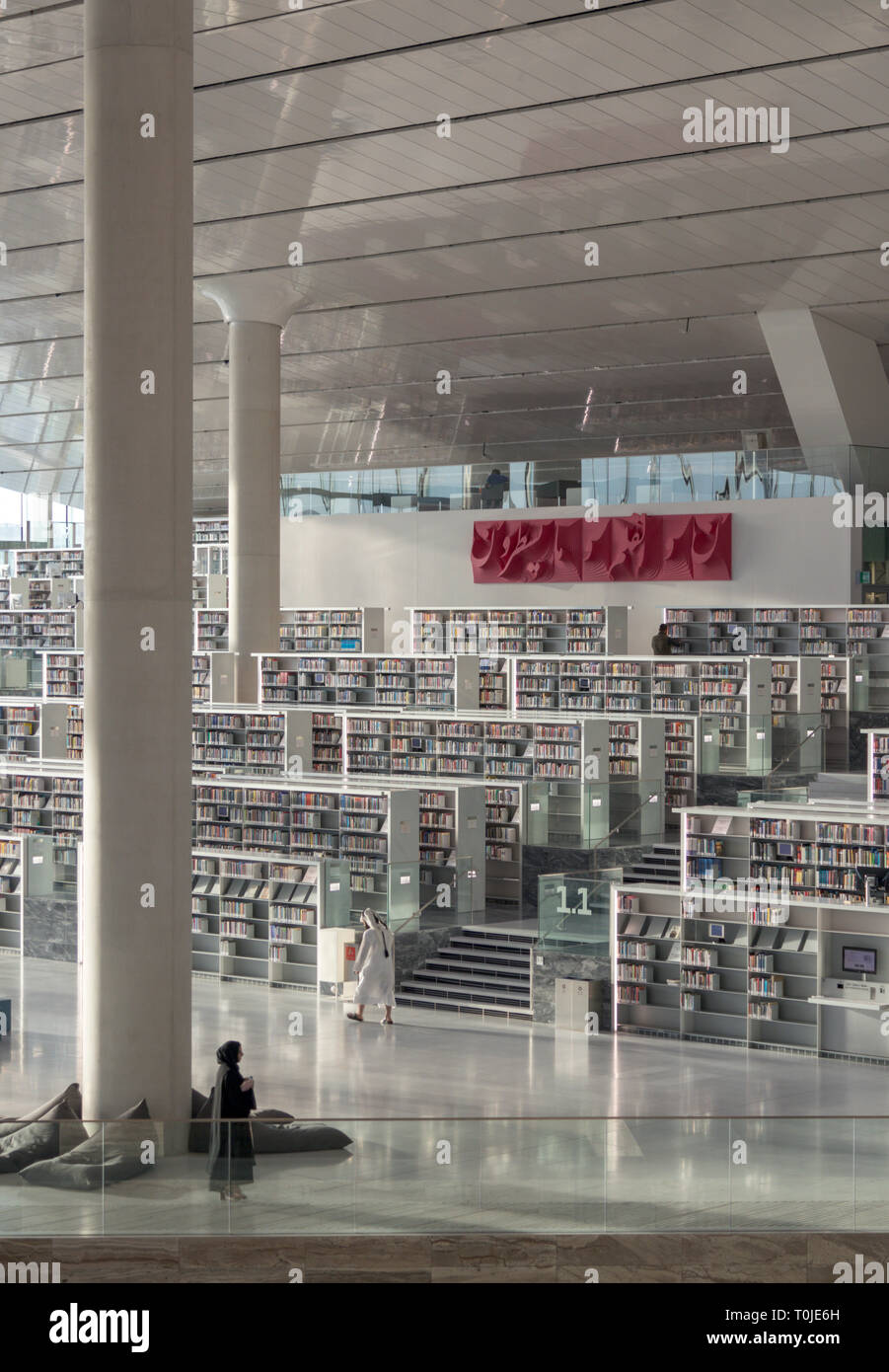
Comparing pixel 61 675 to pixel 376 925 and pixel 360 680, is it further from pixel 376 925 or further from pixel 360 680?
pixel 376 925

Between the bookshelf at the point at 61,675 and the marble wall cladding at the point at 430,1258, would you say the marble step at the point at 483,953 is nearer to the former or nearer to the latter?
the marble wall cladding at the point at 430,1258

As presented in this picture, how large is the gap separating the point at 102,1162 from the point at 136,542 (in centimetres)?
369

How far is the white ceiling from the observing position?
13469mm

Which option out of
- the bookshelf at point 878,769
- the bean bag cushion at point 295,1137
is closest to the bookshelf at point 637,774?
the bookshelf at point 878,769

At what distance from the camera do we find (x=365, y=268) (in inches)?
811

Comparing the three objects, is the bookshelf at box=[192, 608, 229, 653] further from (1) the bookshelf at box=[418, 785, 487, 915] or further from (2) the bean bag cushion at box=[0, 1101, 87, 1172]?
(2) the bean bag cushion at box=[0, 1101, 87, 1172]

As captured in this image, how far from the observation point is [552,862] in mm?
16438

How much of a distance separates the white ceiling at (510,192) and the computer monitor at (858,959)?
7.47m

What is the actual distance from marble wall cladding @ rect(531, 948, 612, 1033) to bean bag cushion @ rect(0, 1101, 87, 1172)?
243 inches

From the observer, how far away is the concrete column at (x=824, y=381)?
21.7 meters

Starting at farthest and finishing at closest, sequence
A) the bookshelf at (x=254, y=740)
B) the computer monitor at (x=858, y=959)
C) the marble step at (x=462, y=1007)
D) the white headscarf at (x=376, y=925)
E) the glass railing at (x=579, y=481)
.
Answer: the glass railing at (x=579, y=481) → the bookshelf at (x=254, y=740) → the marble step at (x=462, y=1007) → the white headscarf at (x=376, y=925) → the computer monitor at (x=858, y=959)
